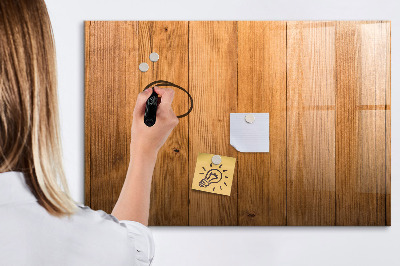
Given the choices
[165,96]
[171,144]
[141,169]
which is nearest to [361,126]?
[171,144]

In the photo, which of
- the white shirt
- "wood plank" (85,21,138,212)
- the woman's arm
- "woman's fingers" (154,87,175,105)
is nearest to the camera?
the white shirt

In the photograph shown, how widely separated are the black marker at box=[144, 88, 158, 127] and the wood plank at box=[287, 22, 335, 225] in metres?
0.52

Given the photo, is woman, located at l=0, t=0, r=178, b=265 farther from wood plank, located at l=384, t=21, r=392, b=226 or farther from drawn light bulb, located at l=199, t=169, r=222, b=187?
wood plank, located at l=384, t=21, r=392, b=226

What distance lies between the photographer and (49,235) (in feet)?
1.16

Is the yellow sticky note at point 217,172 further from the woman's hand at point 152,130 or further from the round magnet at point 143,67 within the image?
the woman's hand at point 152,130

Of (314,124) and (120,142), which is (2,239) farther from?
(314,124)

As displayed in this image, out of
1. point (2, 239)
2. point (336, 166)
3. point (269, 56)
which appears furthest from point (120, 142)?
point (2, 239)

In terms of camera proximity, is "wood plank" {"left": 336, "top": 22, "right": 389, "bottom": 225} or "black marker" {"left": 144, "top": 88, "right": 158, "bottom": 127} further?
"wood plank" {"left": 336, "top": 22, "right": 389, "bottom": 225}

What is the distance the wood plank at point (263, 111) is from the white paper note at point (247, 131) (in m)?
0.01

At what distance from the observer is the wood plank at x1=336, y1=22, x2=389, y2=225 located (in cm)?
108

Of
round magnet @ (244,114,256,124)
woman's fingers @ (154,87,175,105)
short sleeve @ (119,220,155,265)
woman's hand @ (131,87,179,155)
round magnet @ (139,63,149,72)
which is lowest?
short sleeve @ (119,220,155,265)

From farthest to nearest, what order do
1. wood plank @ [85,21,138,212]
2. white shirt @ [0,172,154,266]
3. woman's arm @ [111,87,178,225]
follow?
wood plank @ [85,21,138,212]
woman's arm @ [111,87,178,225]
white shirt @ [0,172,154,266]

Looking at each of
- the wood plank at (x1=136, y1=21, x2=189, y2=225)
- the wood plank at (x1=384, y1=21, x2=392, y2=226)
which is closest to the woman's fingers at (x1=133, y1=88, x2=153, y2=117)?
the wood plank at (x1=136, y1=21, x2=189, y2=225)

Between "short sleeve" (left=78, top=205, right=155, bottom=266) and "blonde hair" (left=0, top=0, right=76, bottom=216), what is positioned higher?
"blonde hair" (left=0, top=0, right=76, bottom=216)
